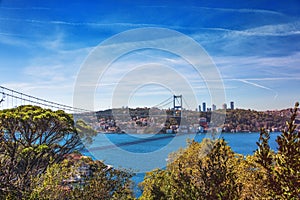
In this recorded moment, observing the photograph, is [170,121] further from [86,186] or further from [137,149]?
[86,186]

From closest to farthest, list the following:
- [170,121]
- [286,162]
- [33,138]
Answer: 1. [286,162]
2. [33,138]
3. [170,121]

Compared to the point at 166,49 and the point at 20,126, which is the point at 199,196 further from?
the point at 20,126

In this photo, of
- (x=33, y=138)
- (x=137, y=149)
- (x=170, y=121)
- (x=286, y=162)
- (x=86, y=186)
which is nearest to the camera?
(x=286, y=162)

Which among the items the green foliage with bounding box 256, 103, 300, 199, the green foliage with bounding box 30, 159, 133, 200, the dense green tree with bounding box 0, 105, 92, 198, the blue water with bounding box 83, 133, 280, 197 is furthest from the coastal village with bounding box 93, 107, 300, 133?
the green foliage with bounding box 256, 103, 300, 199

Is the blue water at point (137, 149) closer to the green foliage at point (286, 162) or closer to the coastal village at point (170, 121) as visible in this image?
the coastal village at point (170, 121)

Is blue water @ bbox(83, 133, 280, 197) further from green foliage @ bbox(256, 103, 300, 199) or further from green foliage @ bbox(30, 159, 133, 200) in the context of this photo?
green foliage @ bbox(256, 103, 300, 199)

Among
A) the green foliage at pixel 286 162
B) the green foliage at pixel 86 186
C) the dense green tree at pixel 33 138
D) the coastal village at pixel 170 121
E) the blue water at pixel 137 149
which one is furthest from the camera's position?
the blue water at pixel 137 149

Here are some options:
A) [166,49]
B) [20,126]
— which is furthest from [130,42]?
[20,126]

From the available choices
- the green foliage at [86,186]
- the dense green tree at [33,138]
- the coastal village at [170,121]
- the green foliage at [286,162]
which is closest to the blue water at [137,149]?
the coastal village at [170,121]

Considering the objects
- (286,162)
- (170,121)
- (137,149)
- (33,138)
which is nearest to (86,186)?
(286,162)

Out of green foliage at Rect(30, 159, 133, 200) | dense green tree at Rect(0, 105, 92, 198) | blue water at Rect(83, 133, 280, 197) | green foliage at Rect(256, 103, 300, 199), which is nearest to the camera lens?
green foliage at Rect(256, 103, 300, 199)
